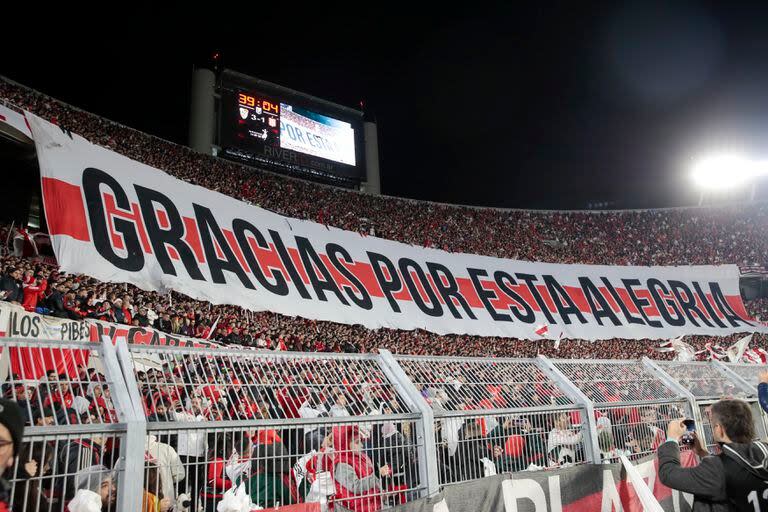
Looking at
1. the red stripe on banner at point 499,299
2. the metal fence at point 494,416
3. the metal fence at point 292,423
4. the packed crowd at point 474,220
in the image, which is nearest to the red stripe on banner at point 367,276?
the red stripe on banner at point 499,299

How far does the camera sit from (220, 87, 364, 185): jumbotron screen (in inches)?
856

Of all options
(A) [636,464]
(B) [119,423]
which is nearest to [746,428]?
(A) [636,464]

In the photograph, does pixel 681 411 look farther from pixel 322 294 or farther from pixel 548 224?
pixel 548 224

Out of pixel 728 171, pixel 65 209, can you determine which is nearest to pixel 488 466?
pixel 728 171

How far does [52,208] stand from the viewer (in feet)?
28.4

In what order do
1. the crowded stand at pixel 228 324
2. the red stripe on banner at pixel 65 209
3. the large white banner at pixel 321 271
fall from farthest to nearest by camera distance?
the large white banner at pixel 321 271 → the red stripe on banner at pixel 65 209 → the crowded stand at pixel 228 324

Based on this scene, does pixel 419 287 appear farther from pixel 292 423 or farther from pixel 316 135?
pixel 292 423

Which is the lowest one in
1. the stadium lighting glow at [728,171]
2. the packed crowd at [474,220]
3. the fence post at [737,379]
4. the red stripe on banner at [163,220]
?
the fence post at [737,379]

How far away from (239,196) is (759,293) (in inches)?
860

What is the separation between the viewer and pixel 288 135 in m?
23.0

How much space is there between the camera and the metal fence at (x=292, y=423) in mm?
2318

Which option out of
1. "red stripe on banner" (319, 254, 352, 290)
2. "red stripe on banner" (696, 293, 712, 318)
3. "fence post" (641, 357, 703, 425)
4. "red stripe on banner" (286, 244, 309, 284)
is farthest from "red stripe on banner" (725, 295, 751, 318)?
"fence post" (641, 357, 703, 425)

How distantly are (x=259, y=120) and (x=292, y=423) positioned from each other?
20909mm

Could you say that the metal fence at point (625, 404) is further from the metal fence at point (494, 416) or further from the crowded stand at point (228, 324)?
the crowded stand at point (228, 324)
